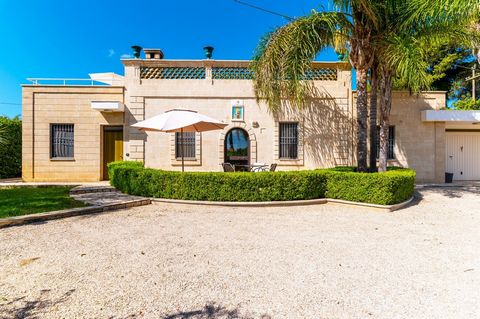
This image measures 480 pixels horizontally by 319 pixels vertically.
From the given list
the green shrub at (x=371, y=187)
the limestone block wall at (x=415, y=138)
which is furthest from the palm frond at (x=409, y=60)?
the limestone block wall at (x=415, y=138)

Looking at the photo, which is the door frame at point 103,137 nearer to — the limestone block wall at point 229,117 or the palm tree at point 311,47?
the limestone block wall at point 229,117

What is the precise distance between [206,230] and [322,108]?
8375 millimetres

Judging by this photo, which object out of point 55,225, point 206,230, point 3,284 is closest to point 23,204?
point 55,225

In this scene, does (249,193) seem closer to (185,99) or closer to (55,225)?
(55,225)

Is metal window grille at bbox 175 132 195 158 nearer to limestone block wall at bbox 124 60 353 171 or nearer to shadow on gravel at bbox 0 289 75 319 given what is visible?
limestone block wall at bbox 124 60 353 171

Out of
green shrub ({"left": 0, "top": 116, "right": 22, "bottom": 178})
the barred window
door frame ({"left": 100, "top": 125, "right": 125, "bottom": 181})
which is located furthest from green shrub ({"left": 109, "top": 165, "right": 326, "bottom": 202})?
green shrub ({"left": 0, "top": 116, "right": 22, "bottom": 178})

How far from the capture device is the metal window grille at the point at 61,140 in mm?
10977

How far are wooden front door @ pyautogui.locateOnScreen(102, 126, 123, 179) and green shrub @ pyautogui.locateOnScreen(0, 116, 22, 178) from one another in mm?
5350

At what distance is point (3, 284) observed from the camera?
2.69 metres

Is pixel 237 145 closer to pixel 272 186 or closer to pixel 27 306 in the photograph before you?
pixel 272 186

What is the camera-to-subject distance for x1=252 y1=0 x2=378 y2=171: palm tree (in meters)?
6.89

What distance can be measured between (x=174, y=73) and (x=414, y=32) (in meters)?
8.90

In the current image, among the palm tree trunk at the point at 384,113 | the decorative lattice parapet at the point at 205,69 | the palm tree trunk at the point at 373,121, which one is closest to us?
the palm tree trunk at the point at 373,121

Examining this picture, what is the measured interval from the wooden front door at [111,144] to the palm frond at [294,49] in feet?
24.4
